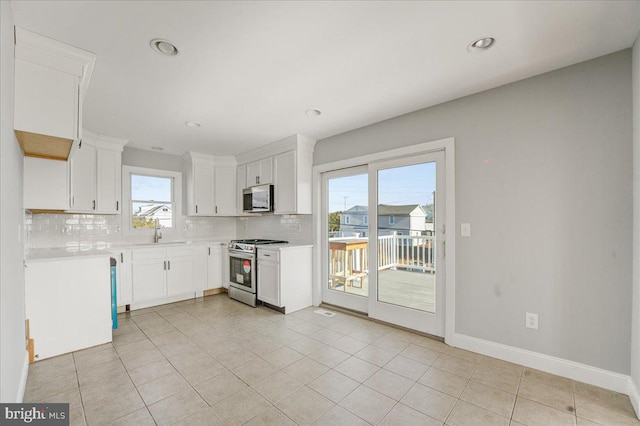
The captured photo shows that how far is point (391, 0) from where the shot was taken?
1562 mm

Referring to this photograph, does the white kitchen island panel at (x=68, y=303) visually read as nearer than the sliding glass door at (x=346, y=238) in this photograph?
Yes

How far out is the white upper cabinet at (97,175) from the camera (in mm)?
3697

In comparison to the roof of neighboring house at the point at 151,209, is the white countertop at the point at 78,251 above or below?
below

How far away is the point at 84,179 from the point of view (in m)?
3.76

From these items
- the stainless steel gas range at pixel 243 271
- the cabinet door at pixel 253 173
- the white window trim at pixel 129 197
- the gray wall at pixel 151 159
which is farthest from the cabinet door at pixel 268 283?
the gray wall at pixel 151 159

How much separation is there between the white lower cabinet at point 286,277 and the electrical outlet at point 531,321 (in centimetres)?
261

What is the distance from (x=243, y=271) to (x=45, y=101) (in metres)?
3.04

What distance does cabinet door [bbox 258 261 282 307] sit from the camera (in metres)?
3.85

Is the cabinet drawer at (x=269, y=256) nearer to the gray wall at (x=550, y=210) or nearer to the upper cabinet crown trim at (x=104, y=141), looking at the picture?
the gray wall at (x=550, y=210)

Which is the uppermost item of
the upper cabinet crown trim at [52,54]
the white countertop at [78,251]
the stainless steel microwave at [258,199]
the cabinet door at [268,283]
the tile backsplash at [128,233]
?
the upper cabinet crown trim at [52,54]

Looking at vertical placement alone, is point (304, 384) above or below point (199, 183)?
below

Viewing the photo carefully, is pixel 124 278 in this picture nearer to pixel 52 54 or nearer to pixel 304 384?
pixel 52 54

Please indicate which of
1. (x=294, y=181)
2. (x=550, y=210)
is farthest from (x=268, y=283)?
(x=550, y=210)

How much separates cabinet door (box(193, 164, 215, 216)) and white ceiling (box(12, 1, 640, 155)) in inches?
71.1
